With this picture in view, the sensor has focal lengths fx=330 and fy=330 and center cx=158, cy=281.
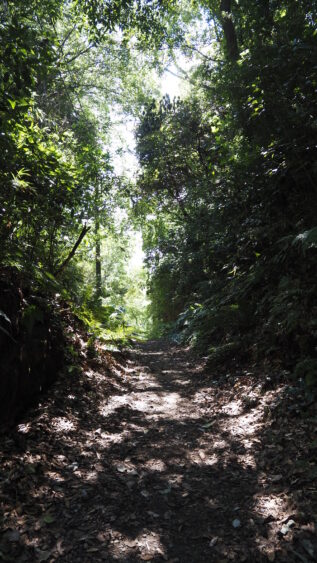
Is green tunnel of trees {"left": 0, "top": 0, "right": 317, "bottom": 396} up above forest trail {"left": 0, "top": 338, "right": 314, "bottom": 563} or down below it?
above

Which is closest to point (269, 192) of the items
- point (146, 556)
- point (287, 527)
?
point (287, 527)

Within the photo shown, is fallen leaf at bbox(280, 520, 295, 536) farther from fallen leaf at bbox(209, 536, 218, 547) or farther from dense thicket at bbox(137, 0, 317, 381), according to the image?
dense thicket at bbox(137, 0, 317, 381)

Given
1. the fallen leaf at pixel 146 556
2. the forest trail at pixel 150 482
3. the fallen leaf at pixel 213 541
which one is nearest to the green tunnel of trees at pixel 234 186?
the forest trail at pixel 150 482

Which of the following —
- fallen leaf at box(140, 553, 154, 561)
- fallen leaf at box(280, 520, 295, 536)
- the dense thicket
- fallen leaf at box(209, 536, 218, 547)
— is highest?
the dense thicket

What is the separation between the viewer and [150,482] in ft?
10.0

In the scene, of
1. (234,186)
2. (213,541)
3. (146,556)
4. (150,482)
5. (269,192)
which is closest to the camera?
(146,556)

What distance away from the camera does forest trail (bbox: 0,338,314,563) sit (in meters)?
2.24

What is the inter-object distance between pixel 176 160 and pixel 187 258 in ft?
17.0

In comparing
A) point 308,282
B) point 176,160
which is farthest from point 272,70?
point 176,160

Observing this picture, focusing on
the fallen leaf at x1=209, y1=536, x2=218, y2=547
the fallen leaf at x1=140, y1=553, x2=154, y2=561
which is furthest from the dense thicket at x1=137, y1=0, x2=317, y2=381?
the fallen leaf at x1=140, y1=553, x2=154, y2=561

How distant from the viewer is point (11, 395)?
3418mm

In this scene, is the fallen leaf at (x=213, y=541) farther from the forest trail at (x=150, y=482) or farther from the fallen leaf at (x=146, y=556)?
the fallen leaf at (x=146, y=556)

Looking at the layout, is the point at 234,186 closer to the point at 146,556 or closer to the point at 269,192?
the point at 269,192

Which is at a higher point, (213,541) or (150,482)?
(150,482)
